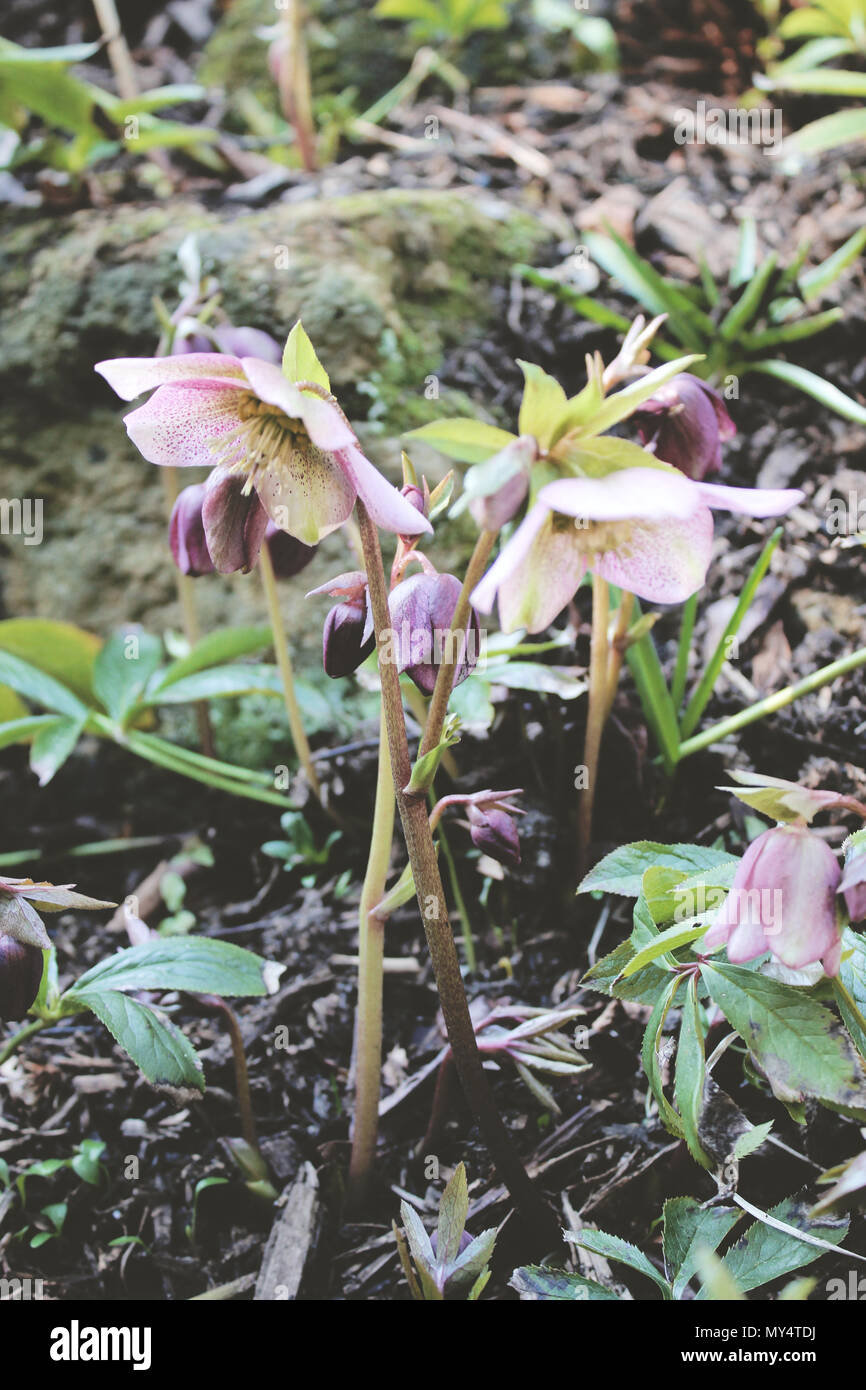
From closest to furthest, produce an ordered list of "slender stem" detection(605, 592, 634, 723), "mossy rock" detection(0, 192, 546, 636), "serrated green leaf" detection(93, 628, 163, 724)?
"slender stem" detection(605, 592, 634, 723)
"serrated green leaf" detection(93, 628, 163, 724)
"mossy rock" detection(0, 192, 546, 636)

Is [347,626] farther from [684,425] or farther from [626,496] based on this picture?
[684,425]

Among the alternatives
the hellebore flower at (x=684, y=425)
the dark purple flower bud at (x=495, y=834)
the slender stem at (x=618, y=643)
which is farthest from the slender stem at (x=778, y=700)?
the dark purple flower bud at (x=495, y=834)

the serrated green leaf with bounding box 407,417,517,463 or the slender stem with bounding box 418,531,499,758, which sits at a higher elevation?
the serrated green leaf with bounding box 407,417,517,463

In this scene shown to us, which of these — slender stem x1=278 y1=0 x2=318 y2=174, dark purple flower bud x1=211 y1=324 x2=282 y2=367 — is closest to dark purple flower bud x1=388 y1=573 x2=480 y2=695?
dark purple flower bud x1=211 y1=324 x2=282 y2=367

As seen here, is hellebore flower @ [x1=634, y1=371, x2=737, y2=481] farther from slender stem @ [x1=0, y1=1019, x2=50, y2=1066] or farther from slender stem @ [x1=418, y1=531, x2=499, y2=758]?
slender stem @ [x1=0, y1=1019, x2=50, y2=1066]

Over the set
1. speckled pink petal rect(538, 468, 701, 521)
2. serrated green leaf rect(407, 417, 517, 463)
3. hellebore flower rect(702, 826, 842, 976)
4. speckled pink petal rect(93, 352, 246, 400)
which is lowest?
hellebore flower rect(702, 826, 842, 976)

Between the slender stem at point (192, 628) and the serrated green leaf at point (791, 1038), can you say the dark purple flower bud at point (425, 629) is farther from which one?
the slender stem at point (192, 628)
